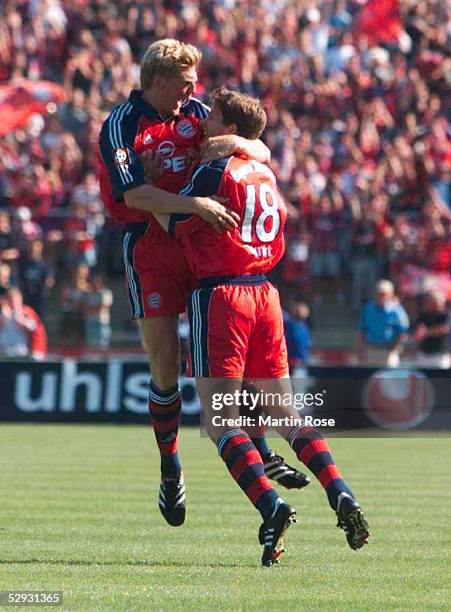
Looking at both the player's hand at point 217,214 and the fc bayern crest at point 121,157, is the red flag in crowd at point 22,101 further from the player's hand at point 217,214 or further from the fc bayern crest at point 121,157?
the player's hand at point 217,214

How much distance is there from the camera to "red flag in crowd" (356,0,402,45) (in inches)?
945

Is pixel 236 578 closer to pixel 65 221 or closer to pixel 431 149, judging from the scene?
pixel 65 221

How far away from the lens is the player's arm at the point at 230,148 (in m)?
7.19

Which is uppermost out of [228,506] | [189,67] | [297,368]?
[189,67]

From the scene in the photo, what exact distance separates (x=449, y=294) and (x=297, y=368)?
2.80 m

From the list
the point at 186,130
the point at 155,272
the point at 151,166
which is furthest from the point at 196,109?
the point at 155,272

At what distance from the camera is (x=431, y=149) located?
21906 millimetres

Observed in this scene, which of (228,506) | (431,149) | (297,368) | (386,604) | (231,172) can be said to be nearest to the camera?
(386,604)

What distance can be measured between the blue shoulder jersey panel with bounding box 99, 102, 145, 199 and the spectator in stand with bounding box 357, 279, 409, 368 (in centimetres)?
1137

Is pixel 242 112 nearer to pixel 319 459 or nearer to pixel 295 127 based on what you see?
pixel 319 459

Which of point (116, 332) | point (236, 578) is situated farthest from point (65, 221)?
point (236, 578)

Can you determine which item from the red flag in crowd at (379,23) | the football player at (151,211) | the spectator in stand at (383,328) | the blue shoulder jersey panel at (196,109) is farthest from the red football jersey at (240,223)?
the red flag in crowd at (379,23)

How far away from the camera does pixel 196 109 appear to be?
8062mm

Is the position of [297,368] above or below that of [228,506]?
below
